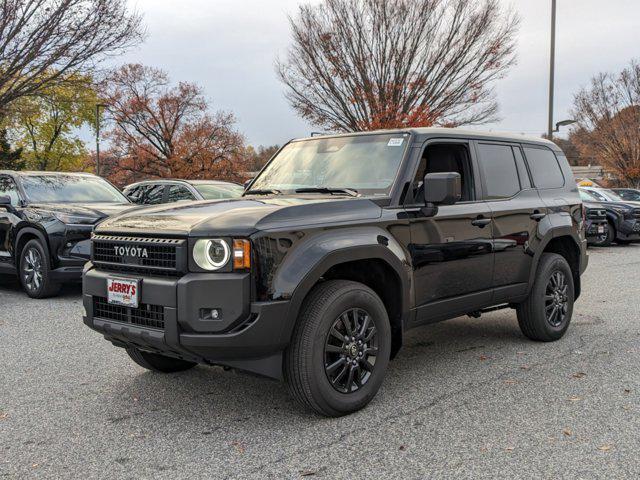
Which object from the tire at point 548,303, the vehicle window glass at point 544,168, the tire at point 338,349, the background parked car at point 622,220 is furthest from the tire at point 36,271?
the background parked car at point 622,220

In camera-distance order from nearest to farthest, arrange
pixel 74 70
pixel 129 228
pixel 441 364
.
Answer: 1. pixel 129 228
2. pixel 441 364
3. pixel 74 70

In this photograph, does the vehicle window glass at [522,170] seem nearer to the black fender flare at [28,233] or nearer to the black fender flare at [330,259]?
the black fender flare at [330,259]

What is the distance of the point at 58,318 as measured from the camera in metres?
7.05

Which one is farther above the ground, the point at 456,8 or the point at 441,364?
the point at 456,8

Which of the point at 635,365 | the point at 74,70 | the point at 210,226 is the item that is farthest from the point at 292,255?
the point at 74,70

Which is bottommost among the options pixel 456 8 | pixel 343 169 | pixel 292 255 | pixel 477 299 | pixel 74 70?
pixel 477 299

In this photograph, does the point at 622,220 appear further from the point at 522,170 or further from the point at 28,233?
the point at 28,233

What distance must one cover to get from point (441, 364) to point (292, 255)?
2.11m

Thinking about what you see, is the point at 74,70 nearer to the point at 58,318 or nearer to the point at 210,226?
the point at 58,318

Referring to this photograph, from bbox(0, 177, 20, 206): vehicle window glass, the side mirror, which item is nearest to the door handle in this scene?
the side mirror

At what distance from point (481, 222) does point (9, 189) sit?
7.25 m

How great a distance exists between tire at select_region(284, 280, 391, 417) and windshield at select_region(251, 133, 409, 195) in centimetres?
92

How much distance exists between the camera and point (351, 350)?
3.91 meters

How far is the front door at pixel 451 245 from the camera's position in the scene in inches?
175
